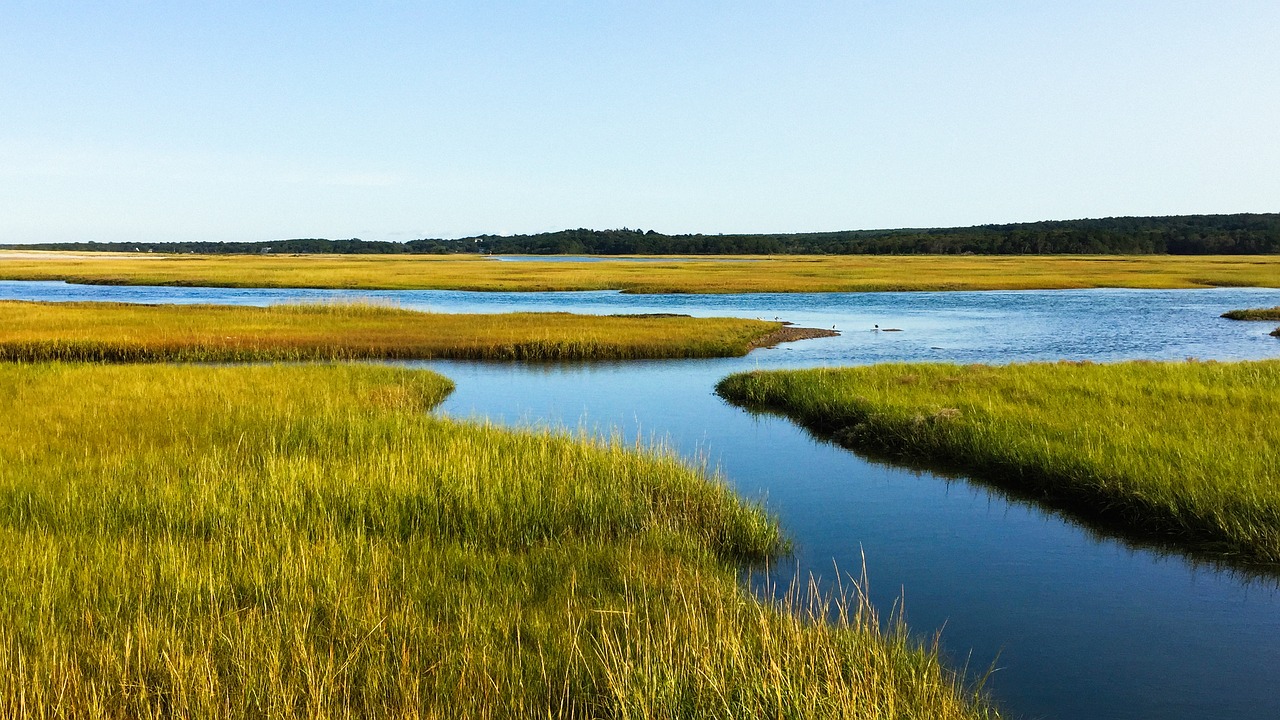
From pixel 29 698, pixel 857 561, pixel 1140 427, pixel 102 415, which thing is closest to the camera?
pixel 29 698

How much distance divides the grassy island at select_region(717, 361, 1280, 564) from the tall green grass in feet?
16.6

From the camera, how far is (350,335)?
1303 inches

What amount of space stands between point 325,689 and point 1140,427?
13783 mm

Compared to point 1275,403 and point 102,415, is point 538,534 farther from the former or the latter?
point 1275,403

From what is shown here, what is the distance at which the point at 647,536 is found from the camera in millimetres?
10070

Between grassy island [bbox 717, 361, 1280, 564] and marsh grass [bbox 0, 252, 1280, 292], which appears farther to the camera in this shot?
marsh grass [bbox 0, 252, 1280, 292]

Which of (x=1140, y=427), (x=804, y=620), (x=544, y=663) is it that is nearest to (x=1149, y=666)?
(x=804, y=620)

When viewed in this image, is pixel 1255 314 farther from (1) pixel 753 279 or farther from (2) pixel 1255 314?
(1) pixel 753 279

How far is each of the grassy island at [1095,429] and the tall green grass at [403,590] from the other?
5.06 meters

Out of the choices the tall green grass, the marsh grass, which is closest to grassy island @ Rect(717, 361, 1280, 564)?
the tall green grass

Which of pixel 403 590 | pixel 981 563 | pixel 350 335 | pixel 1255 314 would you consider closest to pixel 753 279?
pixel 1255 314

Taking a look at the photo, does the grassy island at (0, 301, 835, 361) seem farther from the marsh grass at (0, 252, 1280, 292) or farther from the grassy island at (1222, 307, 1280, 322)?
the marsh grass at (0, 252, 1280, 292)

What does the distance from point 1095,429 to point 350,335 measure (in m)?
25.9

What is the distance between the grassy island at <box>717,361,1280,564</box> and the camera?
1129 centimetres
